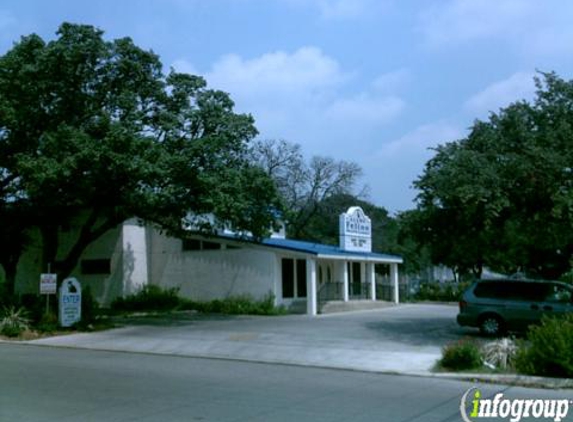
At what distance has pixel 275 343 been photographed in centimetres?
1973

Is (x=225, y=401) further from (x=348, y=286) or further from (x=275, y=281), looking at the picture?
(x=348, y=286)

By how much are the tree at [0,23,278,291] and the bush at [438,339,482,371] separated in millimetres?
10367

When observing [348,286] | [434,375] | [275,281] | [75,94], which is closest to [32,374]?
[434,375]

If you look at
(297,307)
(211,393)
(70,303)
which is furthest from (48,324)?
(211,393)

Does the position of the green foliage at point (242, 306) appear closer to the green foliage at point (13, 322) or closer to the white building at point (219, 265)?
the white building at point (219, 265)

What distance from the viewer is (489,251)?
2162cm

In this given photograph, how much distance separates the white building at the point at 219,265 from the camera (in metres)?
32.6

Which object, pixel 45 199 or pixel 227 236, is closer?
pixel 45 199

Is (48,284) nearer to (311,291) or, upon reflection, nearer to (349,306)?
(311,291)

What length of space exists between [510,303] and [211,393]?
12527mm

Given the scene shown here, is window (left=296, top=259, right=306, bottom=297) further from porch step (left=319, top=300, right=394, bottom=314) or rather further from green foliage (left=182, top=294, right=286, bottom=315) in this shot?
green foliage (left=182, top=294, right=286, bottom=315)

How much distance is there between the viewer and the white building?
32.6m

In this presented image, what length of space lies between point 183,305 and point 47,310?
33.6 ft

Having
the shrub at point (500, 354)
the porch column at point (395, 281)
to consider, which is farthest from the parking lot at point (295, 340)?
the porch column at point (395, 281)
